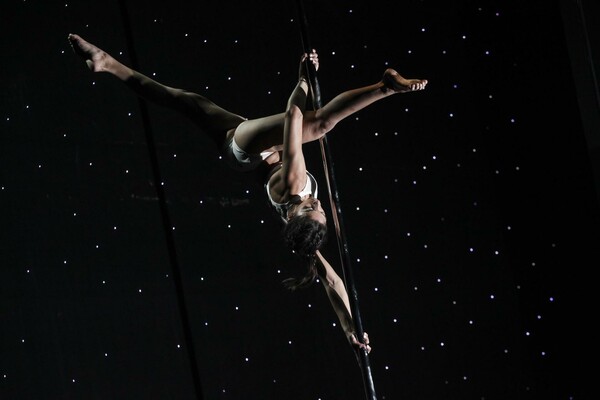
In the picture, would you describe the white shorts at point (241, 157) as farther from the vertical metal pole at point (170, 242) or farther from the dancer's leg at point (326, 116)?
the vertical metal pole at point (170, 242)

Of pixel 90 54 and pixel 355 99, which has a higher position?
pixel 90 54

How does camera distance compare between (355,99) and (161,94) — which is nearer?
(355,99)

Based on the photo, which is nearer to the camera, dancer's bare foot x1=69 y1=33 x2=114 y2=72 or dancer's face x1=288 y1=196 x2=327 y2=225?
dancer's face x1=288 y1=196 x2=327 y2=225

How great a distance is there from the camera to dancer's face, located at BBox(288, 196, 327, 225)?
8.07 ft

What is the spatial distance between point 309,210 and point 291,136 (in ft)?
0.77

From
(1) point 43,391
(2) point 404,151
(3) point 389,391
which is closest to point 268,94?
(2) point 404,151

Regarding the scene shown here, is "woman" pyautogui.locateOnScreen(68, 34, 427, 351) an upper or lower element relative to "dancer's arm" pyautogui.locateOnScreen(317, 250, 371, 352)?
upper

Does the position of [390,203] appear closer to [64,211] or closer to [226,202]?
[226,202]

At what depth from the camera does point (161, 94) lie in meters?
2.77

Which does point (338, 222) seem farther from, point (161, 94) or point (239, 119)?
point (161, 94)

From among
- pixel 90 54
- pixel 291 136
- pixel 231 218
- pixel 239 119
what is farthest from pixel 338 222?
pixel 231 218

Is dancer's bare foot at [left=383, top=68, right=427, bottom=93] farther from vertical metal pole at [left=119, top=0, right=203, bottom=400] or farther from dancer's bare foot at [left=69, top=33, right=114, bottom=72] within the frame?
dancer's bare foot at [left=69, top=33, right=114, bottom=72]

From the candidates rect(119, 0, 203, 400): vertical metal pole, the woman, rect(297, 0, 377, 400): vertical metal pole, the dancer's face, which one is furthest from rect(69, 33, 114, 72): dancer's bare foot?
the dancer's face

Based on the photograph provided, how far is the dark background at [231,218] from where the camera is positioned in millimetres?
3357
